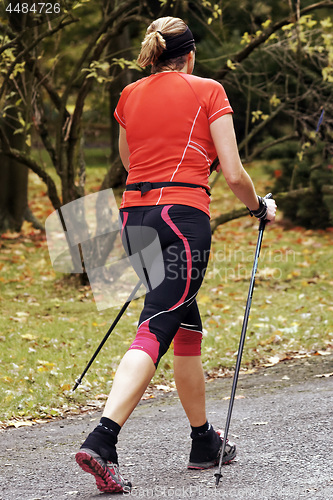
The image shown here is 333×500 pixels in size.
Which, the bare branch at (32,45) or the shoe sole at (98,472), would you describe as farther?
the bare branch at (32,45)

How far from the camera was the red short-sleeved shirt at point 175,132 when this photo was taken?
292 cm

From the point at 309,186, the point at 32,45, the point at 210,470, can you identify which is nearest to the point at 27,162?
the point at 32,45

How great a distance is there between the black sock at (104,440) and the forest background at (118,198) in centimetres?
210

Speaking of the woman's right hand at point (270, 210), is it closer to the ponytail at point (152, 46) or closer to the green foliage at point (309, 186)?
the ponytail at point (152, 46)

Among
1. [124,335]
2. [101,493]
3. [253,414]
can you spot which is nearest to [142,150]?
[101,493]

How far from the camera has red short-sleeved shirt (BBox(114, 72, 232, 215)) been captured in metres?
2.92

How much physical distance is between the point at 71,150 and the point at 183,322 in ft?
19.9

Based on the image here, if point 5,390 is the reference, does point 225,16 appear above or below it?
above

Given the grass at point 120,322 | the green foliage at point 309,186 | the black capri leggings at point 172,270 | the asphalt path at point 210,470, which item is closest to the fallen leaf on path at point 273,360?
the grass at point 120,322

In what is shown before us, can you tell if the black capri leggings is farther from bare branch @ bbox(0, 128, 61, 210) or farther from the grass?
bare branch @ bbox(0, 128, 61, 210)

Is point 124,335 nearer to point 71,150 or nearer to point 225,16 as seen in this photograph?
point 71,150

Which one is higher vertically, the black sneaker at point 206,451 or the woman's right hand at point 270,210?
the woman's right hand at point 270,210

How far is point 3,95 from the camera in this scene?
899cm

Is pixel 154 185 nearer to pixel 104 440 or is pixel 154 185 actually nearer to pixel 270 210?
pixel 270 210
